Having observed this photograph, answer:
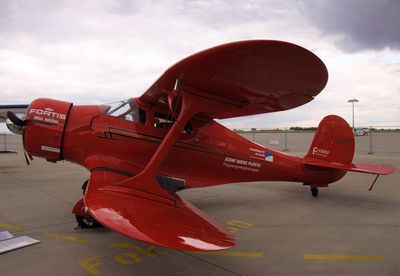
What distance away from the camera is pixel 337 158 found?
7.35 metres

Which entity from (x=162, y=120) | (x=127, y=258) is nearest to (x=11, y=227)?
(x=127, y=258)

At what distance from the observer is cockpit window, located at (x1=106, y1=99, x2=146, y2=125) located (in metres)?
5.43

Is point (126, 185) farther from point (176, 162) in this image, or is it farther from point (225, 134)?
point (225, 134)

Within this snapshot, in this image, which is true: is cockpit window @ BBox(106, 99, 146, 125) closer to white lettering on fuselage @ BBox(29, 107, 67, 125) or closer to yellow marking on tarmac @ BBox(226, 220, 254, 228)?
white lettering on fuselage @ BBox(29, 107, 67, 125)

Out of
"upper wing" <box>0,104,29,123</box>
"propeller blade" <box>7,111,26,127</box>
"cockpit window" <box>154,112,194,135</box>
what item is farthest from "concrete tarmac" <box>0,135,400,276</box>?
"upper wing" <box>0,104,29,123</box>

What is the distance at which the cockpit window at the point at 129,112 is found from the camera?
5.43 m

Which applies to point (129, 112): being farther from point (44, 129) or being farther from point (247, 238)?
point (247, 238)

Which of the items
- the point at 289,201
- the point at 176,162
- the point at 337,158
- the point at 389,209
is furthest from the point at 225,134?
the point at 389,209

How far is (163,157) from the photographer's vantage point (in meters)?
4.41

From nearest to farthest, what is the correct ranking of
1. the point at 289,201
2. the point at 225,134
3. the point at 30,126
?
the point at 30,126, the point at 225,134, the point at 289,201

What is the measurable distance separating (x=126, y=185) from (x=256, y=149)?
3.03 m

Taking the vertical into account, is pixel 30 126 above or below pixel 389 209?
above

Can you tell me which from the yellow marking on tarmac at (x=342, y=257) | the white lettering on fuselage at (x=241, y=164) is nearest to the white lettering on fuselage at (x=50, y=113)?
the white lettering on fuselage at (x=241, y=164)

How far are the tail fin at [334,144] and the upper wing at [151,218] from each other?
432 cm
